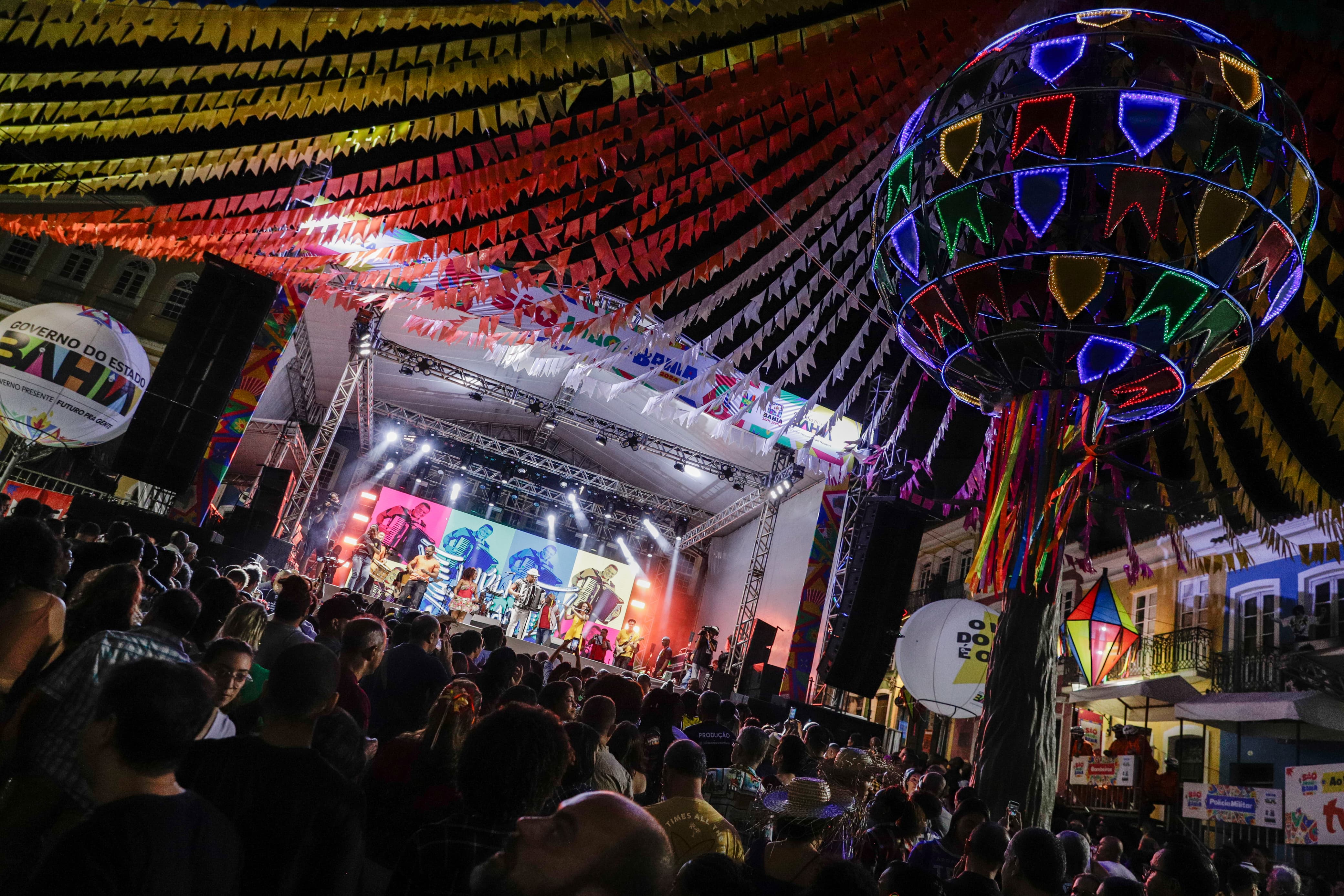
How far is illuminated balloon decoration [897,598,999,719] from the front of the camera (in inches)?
292

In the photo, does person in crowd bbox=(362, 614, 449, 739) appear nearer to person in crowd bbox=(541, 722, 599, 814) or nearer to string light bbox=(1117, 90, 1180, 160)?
person in crowd bbox=(541, 722, 599, 814)

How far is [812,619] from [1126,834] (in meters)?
6.18

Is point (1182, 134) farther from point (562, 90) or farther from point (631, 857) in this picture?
point (631, 857)

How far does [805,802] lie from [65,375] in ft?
29.3

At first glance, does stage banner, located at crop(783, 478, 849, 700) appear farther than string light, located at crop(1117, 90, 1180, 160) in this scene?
Yes

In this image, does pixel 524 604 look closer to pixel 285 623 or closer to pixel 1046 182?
pixel 285 623

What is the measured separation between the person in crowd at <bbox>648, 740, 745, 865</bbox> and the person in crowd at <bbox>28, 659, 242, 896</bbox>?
1426 mm

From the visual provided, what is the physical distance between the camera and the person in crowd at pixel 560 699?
170 inches

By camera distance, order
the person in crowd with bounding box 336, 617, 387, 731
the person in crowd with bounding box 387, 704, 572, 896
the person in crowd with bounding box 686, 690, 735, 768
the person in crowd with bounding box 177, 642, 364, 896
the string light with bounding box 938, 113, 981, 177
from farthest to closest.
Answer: the person in crowd with bounding box 686, 690, 735, 768 → the person in crowd with bounding box 336, 617, 387, 731 → the string light with bounding box 938, 113, 981, 177 → the person in crowd with bounding box 177, 642, 364, 896 → the person in crowd with bounding box 387, 704, 572, 896

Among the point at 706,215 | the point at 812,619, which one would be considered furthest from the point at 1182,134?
the point at 812,619

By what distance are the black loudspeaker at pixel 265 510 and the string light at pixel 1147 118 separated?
13.1m

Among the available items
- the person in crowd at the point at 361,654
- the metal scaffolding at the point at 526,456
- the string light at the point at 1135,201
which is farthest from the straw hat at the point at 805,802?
the metal scaffolding at the point at 526,456

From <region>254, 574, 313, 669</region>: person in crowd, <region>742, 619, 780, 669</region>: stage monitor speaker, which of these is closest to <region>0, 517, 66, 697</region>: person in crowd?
<region>254, 574, 313, 669</region>: person in crowd

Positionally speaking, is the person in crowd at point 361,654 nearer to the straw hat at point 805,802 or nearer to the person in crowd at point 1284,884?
the straw hat at point 805,802
